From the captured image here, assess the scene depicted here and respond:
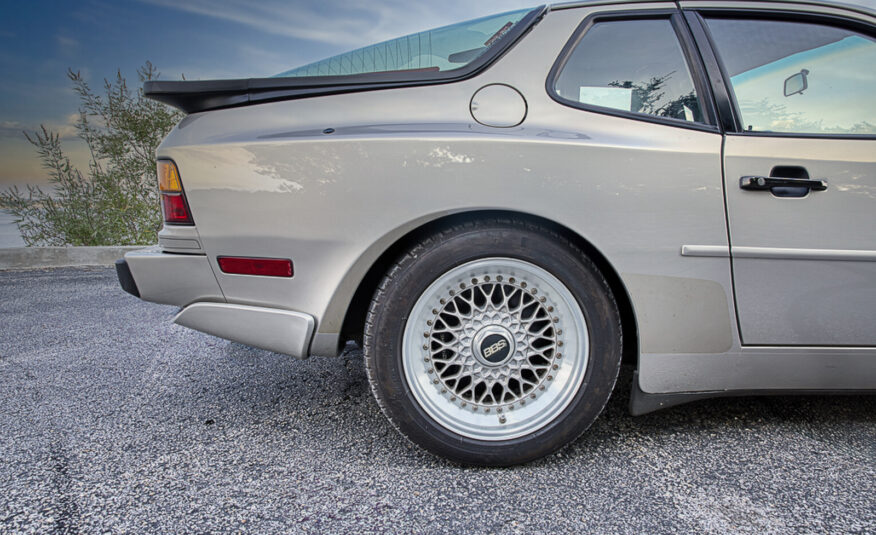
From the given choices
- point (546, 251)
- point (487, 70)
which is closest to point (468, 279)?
point (546, 251)

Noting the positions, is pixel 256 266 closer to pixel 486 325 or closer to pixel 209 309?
pixel 209 309

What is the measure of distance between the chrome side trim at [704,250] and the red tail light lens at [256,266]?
4.06 ft

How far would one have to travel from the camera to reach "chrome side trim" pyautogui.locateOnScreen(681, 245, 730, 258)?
160cm

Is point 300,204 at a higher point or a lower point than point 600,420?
higher

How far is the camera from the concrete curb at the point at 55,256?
233 inches

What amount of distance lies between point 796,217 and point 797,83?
1.85ft

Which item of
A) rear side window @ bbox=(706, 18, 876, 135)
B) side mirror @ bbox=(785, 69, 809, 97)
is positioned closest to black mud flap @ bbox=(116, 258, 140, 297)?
rear side window @ bbox=(706, 18, 876, 135)

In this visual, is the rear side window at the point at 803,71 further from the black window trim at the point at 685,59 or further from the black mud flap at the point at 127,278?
the black mud flap at the point at 127,278

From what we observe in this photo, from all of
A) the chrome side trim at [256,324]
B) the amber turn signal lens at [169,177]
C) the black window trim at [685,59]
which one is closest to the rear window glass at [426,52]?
the black window trim at [685,59]

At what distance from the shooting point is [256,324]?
1689mm

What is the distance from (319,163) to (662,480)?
1.44 m

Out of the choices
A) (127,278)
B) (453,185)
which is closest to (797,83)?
(453,185)

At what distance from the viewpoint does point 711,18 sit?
178cm

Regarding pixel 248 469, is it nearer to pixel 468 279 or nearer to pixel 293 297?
pixel 293 297
